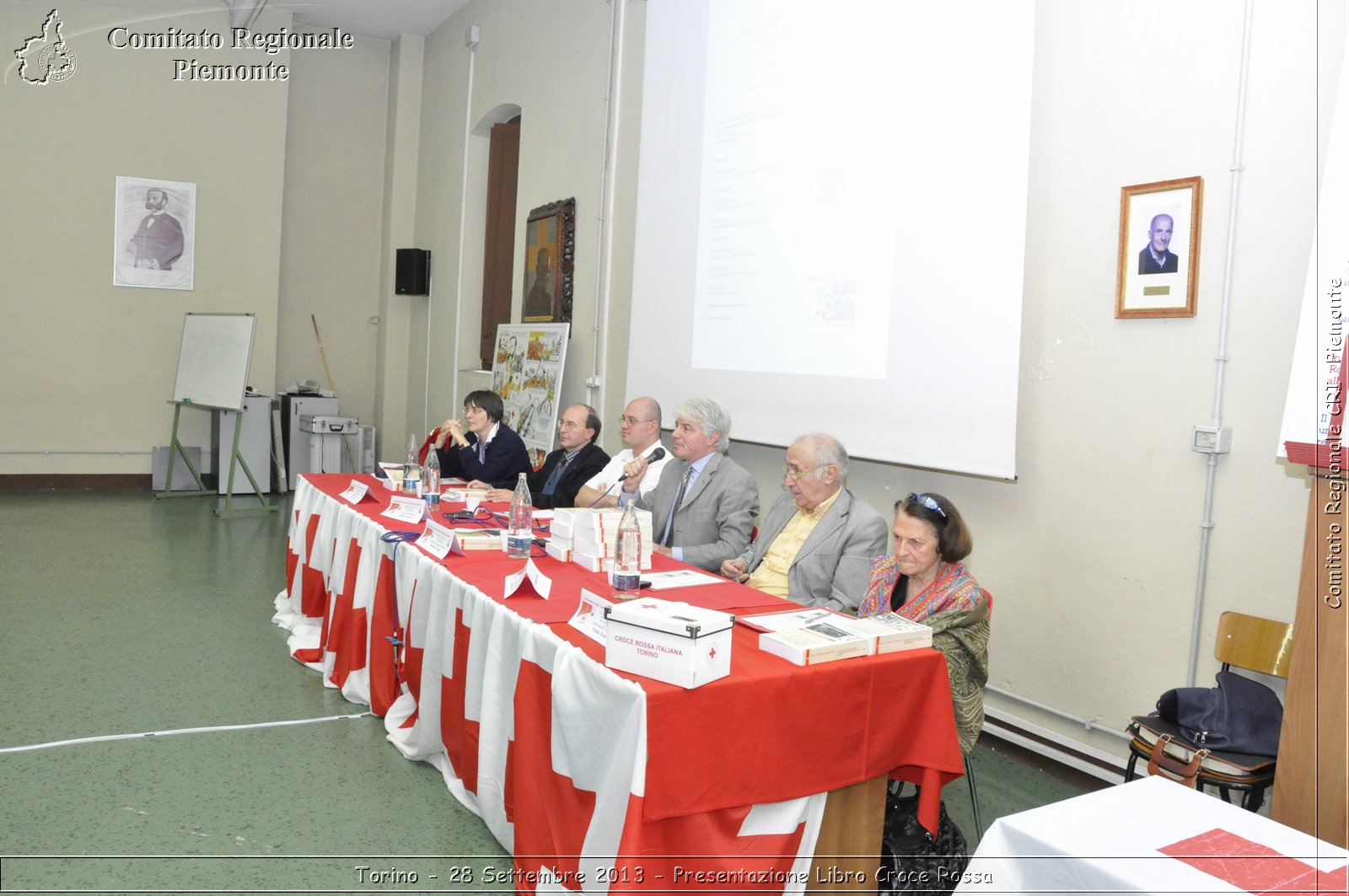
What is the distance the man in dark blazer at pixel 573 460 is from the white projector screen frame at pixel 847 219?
22.2 inches

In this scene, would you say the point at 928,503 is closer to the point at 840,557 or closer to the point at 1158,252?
the point at 840,557

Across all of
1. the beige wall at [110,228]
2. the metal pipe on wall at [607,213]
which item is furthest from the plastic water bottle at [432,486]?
the beige wall at [110,228]

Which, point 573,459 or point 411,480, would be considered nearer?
point 411,480

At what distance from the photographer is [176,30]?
28.1 ft

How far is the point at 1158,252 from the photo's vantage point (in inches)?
120

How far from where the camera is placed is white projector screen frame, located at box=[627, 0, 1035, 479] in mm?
3445

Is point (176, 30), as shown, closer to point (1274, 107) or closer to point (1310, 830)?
point (1274, 107)

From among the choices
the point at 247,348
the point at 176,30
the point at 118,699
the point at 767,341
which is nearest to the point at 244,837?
the point at 118,699

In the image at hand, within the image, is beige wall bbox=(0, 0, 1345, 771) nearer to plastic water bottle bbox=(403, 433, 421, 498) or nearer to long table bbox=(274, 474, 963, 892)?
long table bbox=(274, 474, 963, 892)

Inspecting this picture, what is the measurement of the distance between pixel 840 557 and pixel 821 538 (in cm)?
9

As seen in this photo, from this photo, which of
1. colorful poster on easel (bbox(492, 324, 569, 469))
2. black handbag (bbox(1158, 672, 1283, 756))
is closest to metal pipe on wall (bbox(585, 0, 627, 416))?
colorful poster on easel (bbox(492, 324, 569, 469))

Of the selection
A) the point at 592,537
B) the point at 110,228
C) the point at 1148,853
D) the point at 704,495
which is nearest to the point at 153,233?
the point at 110,228

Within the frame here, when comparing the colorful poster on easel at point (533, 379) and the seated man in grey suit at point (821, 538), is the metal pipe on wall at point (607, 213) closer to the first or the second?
the colorful poster on easel at point (533, 379)

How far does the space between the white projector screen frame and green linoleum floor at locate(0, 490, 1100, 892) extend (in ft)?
4.73
